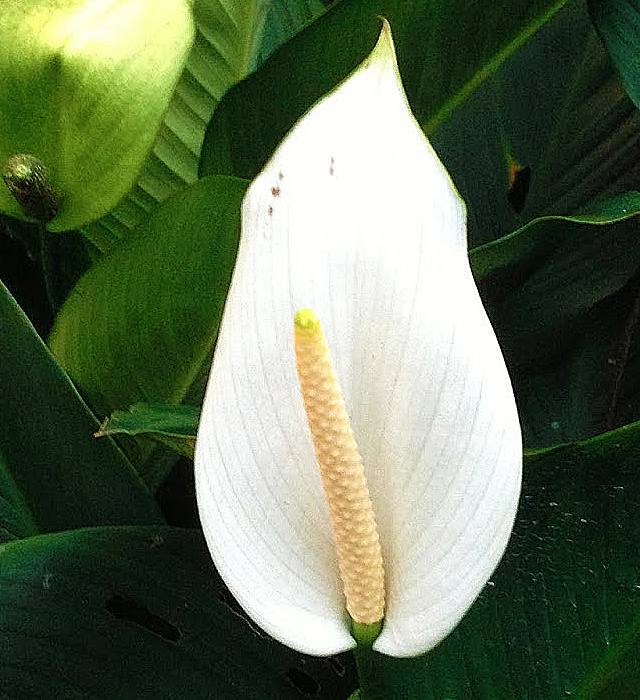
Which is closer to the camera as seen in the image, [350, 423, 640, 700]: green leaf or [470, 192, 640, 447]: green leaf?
[350, 423, 640, 700]: green leaf

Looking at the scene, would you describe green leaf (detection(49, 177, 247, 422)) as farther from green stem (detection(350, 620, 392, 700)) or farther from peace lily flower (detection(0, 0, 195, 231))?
green stem (detection(350, 620, 392, 700))

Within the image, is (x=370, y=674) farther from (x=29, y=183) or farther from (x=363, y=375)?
(x=29, y=183)

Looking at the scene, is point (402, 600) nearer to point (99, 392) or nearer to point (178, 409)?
point (178, 409)

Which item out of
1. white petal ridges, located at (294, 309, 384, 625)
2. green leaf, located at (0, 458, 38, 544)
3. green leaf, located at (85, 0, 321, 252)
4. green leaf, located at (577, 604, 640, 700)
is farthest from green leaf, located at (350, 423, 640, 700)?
green leaf, located at (85, 0, 321, 252)

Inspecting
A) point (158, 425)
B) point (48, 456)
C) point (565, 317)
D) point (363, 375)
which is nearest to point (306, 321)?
point (363, 375)

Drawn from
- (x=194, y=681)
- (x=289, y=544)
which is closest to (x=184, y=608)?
(x=194, y=681)

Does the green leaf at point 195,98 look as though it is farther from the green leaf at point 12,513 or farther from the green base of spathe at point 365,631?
the green base of spathe at point 365,631
